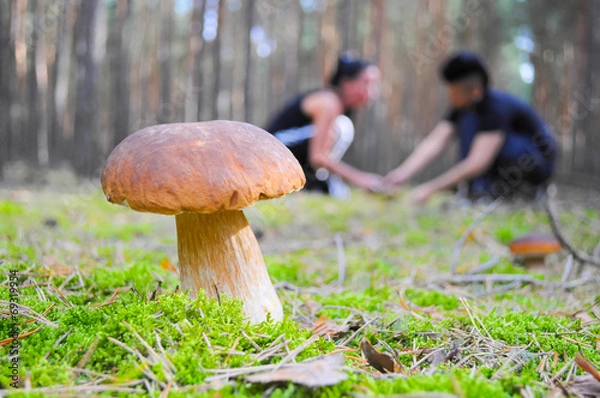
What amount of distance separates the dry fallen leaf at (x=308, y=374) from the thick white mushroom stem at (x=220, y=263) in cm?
47

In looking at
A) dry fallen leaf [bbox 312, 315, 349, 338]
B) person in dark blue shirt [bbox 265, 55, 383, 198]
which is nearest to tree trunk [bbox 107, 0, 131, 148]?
person in dark blue shirt [bbox 265, 55, 383, 198]

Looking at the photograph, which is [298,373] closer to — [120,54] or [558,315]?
[558,315]

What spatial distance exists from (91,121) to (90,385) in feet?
29.3

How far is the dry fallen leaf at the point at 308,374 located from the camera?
45.4 inches

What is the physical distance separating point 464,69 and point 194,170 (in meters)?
5.32

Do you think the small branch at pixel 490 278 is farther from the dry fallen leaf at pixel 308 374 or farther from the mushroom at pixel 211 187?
the dry fallen leaf at pixel 308 374

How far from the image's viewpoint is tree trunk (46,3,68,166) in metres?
16.2

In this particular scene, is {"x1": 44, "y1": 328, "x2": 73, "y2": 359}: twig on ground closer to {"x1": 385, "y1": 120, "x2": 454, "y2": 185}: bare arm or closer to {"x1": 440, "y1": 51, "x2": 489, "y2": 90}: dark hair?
{"x1": 385, "y1": 120, "x2": 454, "y2": 185}: bare arm

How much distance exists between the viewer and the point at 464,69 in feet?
18.8

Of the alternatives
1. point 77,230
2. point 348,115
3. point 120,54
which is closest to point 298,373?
point 77,230

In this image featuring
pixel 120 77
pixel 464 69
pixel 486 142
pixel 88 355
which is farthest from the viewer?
pixel 120 77

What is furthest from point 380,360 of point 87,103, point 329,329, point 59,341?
point 87,103

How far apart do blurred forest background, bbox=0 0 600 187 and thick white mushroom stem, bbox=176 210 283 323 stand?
27.4 feet

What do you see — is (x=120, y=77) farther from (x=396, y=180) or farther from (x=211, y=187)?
(x=211, y=187)
